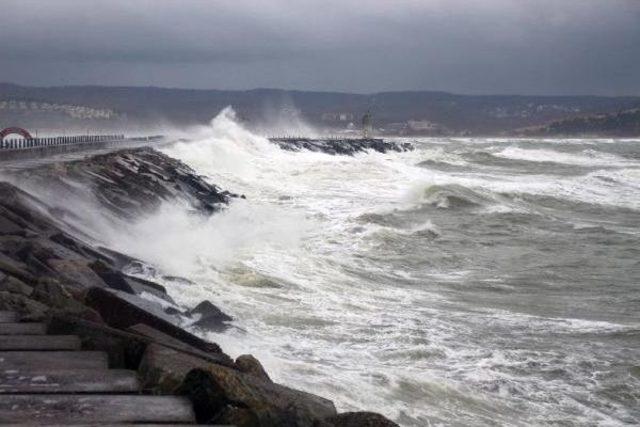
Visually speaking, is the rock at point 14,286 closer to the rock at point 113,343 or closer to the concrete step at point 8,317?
the concrete step at point 8,317

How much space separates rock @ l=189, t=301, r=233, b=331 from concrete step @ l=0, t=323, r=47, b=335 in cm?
311

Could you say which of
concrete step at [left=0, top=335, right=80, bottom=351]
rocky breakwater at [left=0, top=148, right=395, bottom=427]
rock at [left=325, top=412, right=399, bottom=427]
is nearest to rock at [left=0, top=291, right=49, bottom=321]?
rocky breakwater at [left=0, top=148, right=395, bottom=427]

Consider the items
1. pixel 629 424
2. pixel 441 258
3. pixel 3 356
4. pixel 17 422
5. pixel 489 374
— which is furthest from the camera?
pixel 441 258

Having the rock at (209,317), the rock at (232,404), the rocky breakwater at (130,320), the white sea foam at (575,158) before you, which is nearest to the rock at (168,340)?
the rocky breakwater at (130,320)

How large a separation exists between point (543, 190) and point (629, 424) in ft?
84.0

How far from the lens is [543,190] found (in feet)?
102

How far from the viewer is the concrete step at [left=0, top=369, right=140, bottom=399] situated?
3438 millimetres

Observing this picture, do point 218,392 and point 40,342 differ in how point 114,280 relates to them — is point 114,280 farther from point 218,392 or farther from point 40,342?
point 218,392

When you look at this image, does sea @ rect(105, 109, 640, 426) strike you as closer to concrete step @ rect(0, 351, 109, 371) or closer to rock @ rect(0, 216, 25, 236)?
rock @ rect(0, 216, 25, 236)

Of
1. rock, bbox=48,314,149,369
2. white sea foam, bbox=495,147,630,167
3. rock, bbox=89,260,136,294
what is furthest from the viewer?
white sea foam, bbox=495,147,630,167

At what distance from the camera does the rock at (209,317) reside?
303 inches

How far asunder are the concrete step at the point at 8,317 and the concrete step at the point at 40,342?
1.58 ft

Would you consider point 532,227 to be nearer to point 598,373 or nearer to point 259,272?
point 259,272

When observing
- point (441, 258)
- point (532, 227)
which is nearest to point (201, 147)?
point (532, 227)
